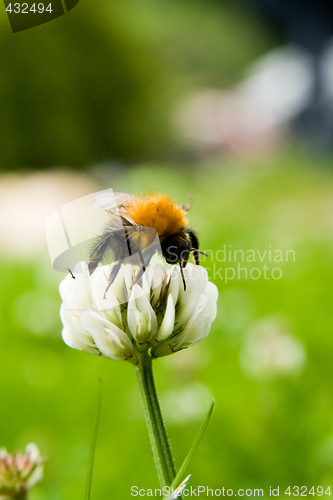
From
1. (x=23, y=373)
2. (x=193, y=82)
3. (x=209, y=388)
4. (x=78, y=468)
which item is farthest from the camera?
(x=193, y=82)

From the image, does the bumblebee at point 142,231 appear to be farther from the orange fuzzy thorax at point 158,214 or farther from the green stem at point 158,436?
the green stem at point 158,436

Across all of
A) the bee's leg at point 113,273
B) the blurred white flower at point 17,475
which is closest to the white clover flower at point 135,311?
the bee's leg at point 113,273

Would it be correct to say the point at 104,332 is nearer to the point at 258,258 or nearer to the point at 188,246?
the point at 188,246

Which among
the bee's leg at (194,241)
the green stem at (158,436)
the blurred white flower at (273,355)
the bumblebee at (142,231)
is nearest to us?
the green stem at (158,436)

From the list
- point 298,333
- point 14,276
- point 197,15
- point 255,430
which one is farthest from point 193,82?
point 255,430

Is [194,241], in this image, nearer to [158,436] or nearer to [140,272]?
[140,272]

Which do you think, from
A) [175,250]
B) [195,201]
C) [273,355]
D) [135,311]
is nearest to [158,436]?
[135,311]

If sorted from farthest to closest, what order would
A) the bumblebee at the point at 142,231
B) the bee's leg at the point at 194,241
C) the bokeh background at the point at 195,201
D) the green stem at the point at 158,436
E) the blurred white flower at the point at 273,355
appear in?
the blurred white flower at the point at 273,355
the bokeh background at the point at 195,201
the bee's leg at the point at 194,241
the bumblebee at the point at 142,231
the green stem at the point at 158,436

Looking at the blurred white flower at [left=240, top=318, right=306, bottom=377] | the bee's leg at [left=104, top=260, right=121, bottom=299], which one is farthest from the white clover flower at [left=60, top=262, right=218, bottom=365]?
Answer: the blurred white flower at [left=240, top=318, right=306, bottom=377]
